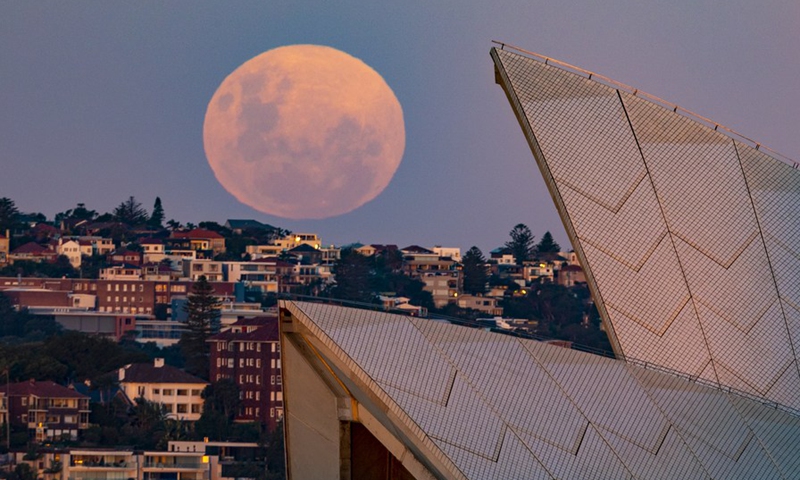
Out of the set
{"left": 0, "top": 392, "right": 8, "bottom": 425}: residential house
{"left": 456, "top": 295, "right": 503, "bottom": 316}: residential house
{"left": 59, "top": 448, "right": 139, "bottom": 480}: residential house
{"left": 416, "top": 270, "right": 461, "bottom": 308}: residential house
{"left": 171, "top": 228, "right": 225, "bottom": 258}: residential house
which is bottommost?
{"left": 59, "top": 448, "right": 139, "bottom": 480}: residential house

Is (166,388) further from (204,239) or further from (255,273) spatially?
(204,239)

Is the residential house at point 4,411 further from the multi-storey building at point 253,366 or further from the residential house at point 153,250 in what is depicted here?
the residential house at point 153,250

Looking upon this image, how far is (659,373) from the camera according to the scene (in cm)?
2689

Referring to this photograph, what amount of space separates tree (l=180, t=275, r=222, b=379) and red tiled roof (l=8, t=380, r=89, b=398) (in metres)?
12.5

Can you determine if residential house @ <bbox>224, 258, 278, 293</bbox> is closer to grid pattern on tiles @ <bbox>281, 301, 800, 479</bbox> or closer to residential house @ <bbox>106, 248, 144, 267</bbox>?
residential house @ <bbox>106, 248, 144, 267</bbox>

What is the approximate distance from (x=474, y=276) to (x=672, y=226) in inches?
4325

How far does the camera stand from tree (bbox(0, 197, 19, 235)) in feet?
489

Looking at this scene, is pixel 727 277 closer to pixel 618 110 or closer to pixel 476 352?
pixel 618 110

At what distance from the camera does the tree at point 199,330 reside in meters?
103

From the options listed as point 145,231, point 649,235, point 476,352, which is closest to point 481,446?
point 476,352

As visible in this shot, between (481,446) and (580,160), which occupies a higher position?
(580,160)

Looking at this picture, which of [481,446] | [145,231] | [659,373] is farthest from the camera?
[145,231]

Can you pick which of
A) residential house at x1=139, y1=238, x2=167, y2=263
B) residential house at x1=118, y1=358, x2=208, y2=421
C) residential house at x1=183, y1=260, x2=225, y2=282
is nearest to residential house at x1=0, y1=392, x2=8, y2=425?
residential house at x1=118, y1=358, x2=208, y2=421

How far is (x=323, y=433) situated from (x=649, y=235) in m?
5.91
